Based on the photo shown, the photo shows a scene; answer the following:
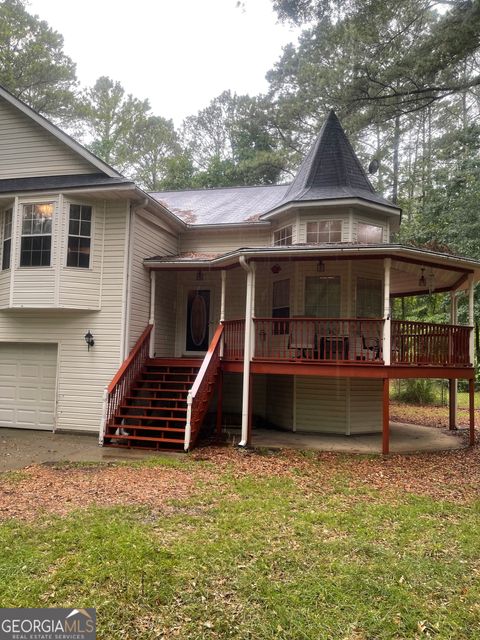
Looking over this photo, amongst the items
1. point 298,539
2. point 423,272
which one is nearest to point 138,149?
point 423,272

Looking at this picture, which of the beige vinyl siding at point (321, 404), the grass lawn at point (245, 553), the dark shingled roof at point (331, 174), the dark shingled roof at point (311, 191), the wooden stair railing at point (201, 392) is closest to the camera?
the grass lawn at point (245, 553)

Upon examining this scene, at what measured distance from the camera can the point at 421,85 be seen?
42.3ft

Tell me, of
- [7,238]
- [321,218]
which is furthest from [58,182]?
[321,218]

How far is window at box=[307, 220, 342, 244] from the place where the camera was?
11016 mm

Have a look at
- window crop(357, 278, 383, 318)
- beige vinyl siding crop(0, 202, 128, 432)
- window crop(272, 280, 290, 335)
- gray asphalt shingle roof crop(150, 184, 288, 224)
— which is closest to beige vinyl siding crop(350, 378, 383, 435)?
window crop(357, 278, 383, 318)

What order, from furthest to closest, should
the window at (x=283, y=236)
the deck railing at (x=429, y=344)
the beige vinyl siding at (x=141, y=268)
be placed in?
the window at (x=283, y=236) < the beige vinyl siding at (x=141, y=268) < the deck railing at (x=429, y=344)

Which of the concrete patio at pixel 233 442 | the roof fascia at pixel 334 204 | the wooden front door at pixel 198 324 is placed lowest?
the concrete patio at pixel 233 442

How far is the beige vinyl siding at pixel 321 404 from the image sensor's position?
10742 millimetres

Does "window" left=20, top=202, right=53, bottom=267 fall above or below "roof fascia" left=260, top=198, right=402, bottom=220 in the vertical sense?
below

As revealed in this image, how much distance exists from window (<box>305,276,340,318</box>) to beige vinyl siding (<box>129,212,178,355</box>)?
3969 millimetres

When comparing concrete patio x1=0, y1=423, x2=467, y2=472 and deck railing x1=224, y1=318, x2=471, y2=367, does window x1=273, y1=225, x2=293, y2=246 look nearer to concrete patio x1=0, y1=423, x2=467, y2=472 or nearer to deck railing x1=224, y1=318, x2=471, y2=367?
deck railing x1=224, y1=318, x2=471, y2=367

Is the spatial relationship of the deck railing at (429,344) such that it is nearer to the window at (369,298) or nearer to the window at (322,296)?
the window at (369,298)

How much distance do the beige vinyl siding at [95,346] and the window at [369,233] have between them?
5783mm

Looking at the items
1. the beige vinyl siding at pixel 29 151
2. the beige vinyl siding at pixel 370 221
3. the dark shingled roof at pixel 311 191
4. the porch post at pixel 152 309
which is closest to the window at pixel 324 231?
the beige vinyl siding at pixel 370 221
